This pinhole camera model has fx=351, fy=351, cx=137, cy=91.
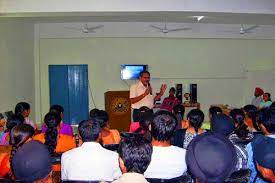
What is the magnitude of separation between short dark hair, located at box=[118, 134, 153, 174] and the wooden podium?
22.3ft

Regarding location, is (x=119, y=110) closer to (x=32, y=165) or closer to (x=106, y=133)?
(x=106, y=133)

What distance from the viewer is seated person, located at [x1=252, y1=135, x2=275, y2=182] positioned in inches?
70.9

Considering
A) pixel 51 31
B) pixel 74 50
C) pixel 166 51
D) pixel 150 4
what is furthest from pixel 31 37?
pixel 150 4

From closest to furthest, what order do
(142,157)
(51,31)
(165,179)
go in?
1. (142,157)
2. (165,179)
3. (51,31)

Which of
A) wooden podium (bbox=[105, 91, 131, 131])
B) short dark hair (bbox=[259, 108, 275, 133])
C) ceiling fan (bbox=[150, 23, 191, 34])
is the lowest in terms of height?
wooden podium (bbox=[105, 91, 131, 131])

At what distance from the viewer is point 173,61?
31.1 ft

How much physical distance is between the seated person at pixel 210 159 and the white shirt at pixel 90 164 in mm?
1066

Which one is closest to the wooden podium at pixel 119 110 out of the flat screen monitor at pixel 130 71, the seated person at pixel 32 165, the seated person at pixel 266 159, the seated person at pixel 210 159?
the flat screen monitor at pixel 130 71

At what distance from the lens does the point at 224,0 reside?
18.4ft

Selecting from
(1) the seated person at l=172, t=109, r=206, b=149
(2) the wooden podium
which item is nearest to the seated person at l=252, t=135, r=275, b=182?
(1) the seated person at l=172, t=109, r=206, b=149

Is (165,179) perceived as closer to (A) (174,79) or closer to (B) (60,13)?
(B) (60,13)

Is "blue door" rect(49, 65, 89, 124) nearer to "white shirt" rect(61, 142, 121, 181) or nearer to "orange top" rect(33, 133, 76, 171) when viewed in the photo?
"orange top" rect(33, 133, 76, 171)

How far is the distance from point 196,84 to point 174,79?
2.02ft

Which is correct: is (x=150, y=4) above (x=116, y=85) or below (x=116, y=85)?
above
